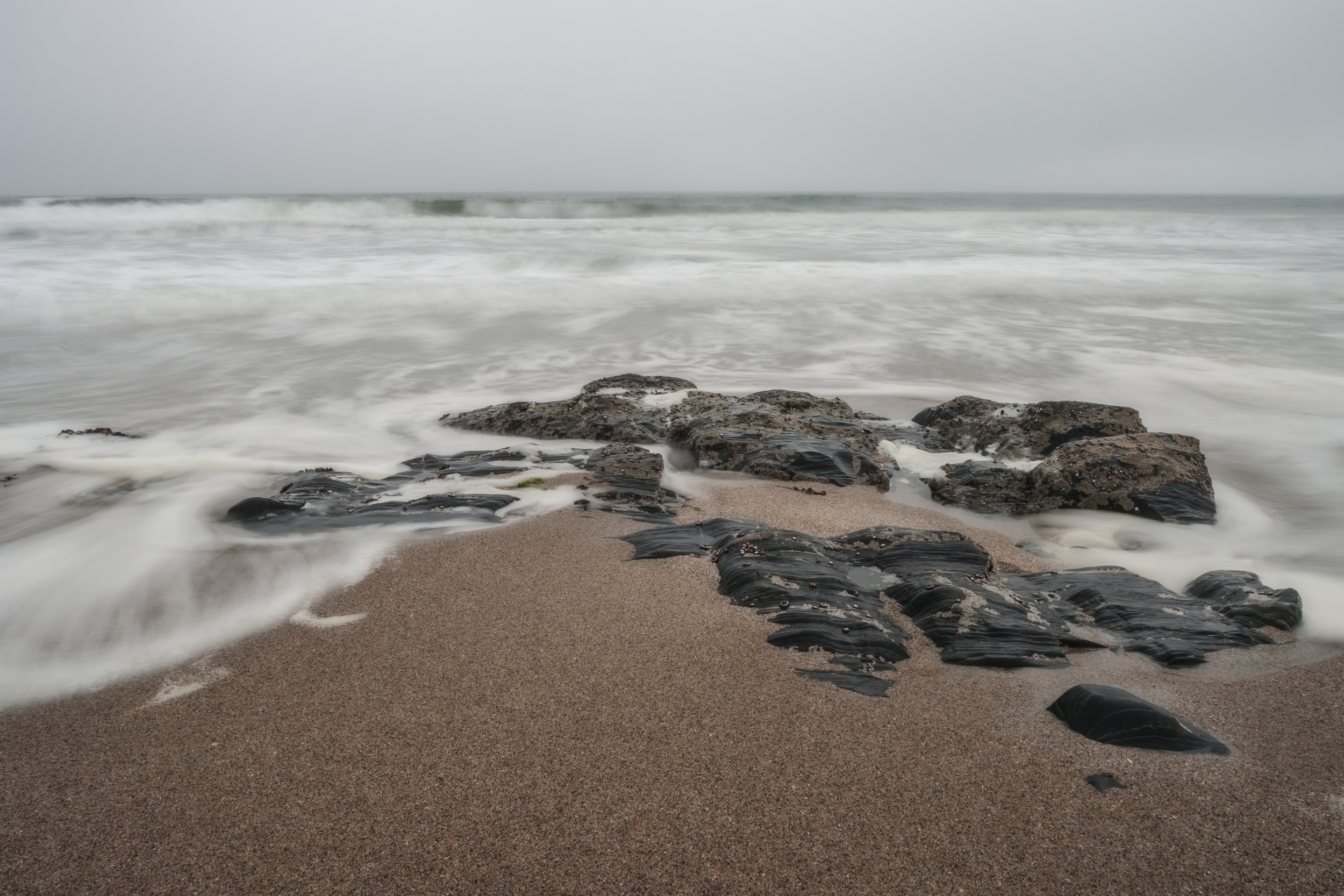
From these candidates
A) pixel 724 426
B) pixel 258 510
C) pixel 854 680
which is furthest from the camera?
pixel 724 426

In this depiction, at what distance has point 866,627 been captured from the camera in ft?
7.25

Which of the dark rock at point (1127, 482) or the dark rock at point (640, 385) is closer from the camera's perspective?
the dark rock at point (1127, 482)

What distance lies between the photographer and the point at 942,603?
230cm

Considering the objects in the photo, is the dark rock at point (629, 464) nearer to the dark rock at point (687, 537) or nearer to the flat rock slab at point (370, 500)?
the flat rock slab at point (370, 500)

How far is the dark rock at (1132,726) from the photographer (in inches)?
69.2

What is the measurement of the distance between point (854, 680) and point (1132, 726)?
63 cm

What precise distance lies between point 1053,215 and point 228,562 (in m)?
36.7

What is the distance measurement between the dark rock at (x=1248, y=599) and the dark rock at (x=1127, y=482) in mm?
646

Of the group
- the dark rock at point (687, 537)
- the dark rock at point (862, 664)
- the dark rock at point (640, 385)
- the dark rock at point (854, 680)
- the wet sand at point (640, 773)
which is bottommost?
the wet sand at point (640, 773)

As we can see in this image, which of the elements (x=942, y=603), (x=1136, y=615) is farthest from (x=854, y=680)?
(x=1136, y=615)

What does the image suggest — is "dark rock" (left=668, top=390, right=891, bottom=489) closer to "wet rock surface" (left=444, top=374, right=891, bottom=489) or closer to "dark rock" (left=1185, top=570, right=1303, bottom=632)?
"wet rock surface" (left=444, top=374, right=891, bottom=489)

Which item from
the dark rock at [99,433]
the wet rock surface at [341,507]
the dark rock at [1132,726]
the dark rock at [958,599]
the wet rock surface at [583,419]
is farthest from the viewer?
the dark rock at [99,433]

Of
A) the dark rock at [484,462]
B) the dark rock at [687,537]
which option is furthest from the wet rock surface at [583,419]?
the dark rock at [687,537]

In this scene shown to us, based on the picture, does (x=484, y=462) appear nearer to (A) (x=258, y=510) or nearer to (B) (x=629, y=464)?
(B) (x=629, y=464)
